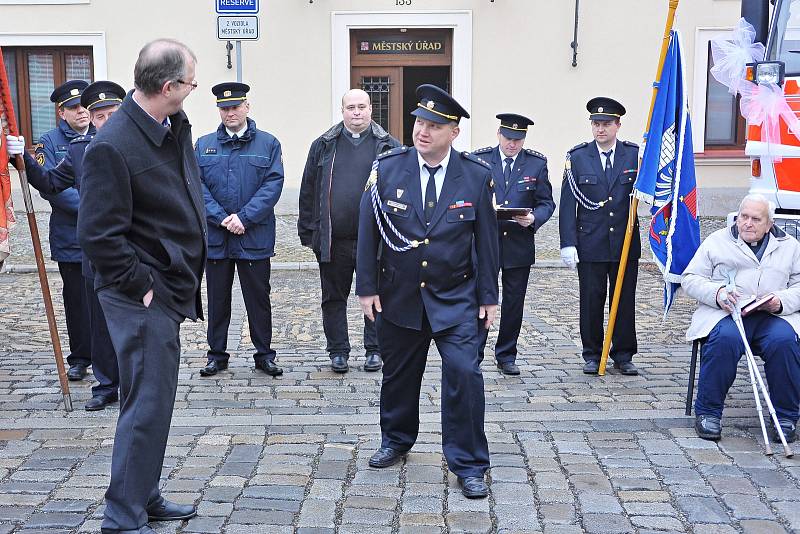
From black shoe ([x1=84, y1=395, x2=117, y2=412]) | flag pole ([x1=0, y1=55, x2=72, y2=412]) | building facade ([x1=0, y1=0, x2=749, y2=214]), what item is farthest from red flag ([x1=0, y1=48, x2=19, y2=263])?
building facade ([x1=0, y1=0, x2=749, y2=214])

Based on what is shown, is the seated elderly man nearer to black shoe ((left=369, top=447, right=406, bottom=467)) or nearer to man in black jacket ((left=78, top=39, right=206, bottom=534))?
black shoe ((left=369, top=447, right=406, bottom=467))

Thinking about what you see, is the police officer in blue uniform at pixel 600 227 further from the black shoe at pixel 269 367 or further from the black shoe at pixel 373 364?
the black shoe at pixel 269 367

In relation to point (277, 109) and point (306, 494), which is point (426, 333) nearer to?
point (306, 494)

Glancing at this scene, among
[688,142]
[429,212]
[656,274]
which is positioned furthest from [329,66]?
[429,212]

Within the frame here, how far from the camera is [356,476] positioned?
5070 mm

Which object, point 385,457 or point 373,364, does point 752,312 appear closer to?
point 385,457

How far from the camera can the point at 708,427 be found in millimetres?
5711

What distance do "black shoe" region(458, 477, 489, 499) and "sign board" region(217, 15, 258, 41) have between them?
24.7 ft

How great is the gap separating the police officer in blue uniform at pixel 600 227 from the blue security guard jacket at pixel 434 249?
7.94ft

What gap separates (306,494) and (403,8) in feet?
40.3

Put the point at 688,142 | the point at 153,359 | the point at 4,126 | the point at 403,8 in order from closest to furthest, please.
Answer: the point at 153,359, the point at 4,126, the point at 688,142, the point at 403,8

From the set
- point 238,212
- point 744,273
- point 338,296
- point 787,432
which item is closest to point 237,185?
point 238,212

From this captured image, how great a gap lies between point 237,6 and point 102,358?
5931 millimetres

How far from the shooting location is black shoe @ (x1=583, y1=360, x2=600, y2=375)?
7.34m
